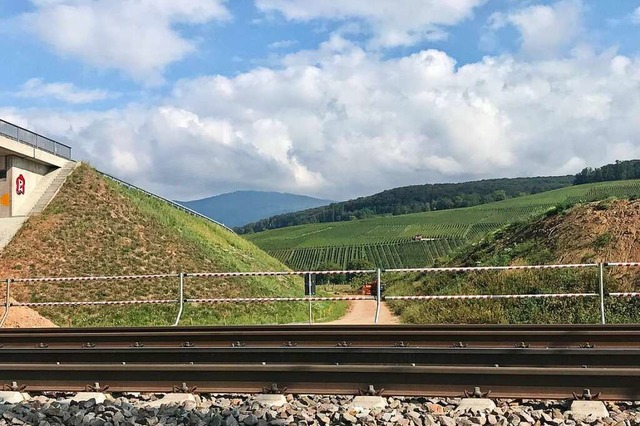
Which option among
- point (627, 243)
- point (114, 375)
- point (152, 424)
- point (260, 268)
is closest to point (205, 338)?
point (114, 375)

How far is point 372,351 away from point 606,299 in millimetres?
10739

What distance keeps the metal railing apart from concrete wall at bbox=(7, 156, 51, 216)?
1.03 metres

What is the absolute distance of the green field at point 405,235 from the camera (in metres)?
80.9

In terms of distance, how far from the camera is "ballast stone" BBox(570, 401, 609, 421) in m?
6.64

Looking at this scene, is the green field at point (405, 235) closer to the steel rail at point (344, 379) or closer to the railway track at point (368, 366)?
the railway track at point (368, 366)

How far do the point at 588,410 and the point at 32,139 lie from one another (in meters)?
36.1

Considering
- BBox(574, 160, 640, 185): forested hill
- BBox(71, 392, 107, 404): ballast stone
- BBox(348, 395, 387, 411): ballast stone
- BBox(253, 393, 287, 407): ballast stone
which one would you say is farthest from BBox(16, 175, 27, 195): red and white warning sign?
BBox(574, 160, 640, 185): forested hill

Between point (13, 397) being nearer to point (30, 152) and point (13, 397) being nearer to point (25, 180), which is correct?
point (30, 152)

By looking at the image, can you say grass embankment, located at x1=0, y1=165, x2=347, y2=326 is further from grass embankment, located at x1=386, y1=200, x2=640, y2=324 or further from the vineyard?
the vineyard

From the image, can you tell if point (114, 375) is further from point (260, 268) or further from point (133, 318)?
point (260, 268)

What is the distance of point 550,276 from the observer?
20.1m

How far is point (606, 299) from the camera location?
56.5 feet

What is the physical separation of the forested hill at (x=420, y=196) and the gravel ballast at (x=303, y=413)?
12985cm

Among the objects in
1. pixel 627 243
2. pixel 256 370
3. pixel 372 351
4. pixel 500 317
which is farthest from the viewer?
pixel 627 243
